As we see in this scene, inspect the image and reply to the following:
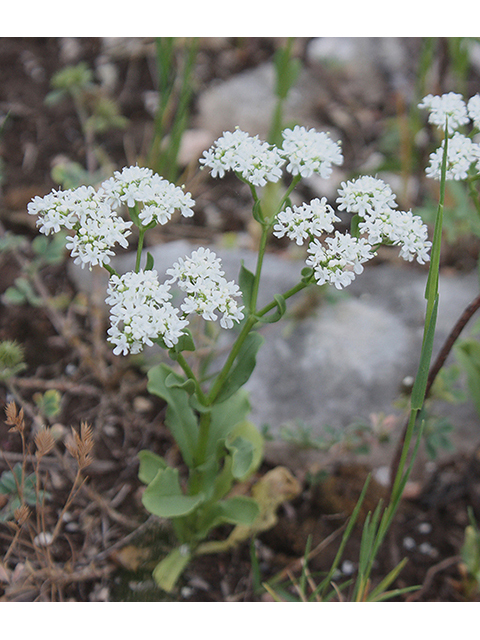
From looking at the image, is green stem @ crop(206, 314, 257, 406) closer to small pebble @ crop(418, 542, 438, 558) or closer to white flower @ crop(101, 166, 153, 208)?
white flower @ crop(101, 166, 153, 208)

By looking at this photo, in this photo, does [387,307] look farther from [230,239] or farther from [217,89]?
[217,89]

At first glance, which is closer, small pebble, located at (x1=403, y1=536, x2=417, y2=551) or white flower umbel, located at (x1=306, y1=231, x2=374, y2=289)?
white flower umbel, located at (x1=306, y1=231, x2=374, y2=289)

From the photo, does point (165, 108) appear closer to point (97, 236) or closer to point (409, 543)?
point (97, 236)

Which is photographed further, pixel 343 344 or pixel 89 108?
pixel 89 108

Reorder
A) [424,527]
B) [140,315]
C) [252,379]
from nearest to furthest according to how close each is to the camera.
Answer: [140,315], [424,527], [252,379]

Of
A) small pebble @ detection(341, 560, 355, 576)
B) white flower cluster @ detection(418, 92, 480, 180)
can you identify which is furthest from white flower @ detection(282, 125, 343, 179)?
small pebble @ detection(341, 560, 355, 576)

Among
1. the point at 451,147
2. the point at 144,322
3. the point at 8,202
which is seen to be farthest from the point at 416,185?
the point at 144,322

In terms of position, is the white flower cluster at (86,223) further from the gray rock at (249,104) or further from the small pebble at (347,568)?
the gray rock at (249,104)

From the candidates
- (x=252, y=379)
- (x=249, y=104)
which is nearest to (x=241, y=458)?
(x=252, y=379)
